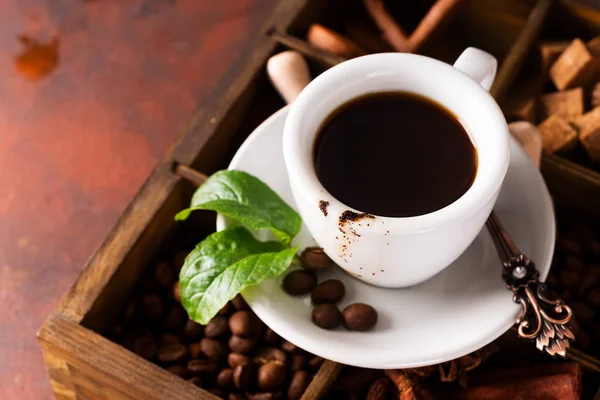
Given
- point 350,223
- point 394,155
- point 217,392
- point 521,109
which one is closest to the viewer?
point 350,223

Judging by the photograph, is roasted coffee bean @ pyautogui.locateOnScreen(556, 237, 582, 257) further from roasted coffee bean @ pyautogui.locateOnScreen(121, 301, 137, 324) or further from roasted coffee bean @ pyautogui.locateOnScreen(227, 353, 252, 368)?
roasted coffee bean @ pyautogui.locateOnScreen(121, 301, 137, 324)

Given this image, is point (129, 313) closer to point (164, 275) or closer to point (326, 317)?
point (164, 275)

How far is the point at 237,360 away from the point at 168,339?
0.11 meters

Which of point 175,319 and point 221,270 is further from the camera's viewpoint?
point 175,319

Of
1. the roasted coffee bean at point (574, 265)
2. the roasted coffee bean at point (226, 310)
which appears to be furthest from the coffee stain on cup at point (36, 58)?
the roasted coffee bean at point (574, 265)

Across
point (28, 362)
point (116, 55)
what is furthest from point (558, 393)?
point (116, 55)

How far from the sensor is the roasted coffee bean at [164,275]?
1206 millimetres

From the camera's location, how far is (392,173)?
102 cm

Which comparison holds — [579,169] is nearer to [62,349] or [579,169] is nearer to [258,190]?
[258,190]

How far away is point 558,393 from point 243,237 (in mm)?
467

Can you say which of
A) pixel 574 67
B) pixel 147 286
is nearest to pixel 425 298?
pixel 147 286

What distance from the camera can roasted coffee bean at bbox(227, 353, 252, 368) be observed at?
1.14 m

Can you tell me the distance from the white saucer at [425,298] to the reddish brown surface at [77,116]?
0.40m

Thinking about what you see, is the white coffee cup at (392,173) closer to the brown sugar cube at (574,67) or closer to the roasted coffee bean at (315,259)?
the roasted coffee bean at (315,259)
